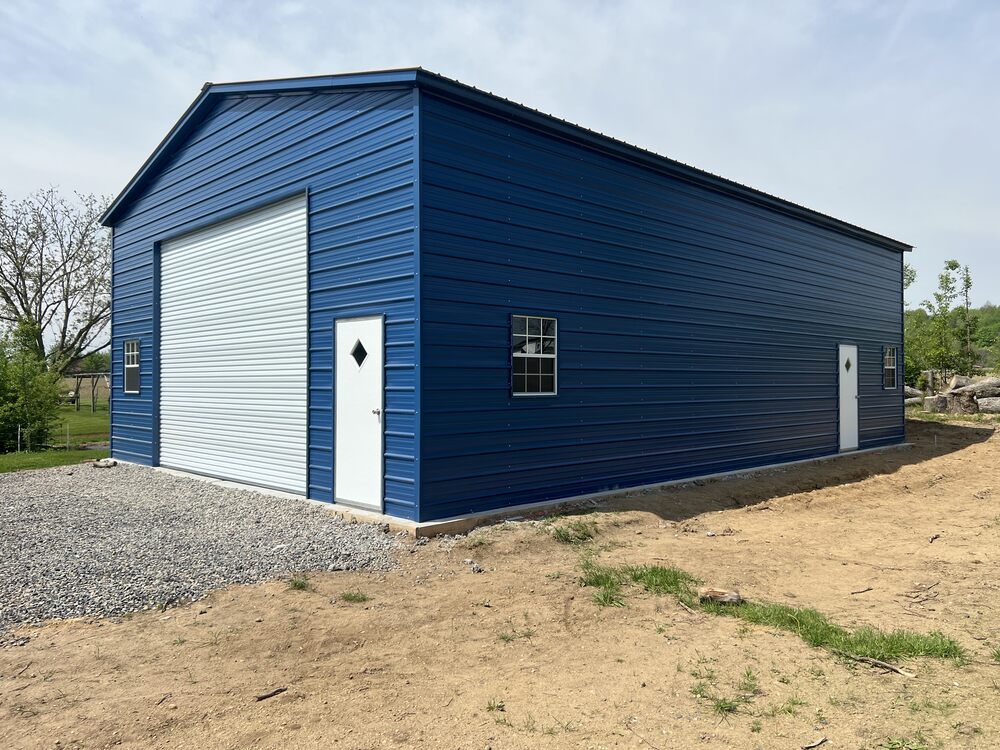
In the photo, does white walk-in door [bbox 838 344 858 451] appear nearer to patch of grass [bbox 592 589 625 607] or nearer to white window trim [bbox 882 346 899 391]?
white window trim [bbox 882 346 899 391]

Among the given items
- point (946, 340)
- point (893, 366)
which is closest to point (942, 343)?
point (946, 340)

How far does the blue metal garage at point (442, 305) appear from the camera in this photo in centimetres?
799

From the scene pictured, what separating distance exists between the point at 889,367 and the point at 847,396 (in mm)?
2695

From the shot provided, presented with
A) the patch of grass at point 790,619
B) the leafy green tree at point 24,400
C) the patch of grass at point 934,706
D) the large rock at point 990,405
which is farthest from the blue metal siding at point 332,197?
the large rock at point 990,405

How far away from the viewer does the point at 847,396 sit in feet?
52.0

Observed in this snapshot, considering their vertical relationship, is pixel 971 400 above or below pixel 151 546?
above

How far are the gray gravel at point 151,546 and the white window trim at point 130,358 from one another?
13.5 ft

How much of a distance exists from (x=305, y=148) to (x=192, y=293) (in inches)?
177

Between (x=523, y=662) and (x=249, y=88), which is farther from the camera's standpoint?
(x=249, y=88)

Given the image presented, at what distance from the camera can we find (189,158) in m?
12.4

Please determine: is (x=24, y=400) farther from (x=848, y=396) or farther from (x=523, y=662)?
(x=848, y=396)

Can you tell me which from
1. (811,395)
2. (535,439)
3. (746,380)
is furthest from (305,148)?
(811,395)

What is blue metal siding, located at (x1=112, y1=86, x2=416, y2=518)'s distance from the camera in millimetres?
7887

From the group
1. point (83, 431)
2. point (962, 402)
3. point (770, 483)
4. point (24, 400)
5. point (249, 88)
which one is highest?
point (249, 88)
